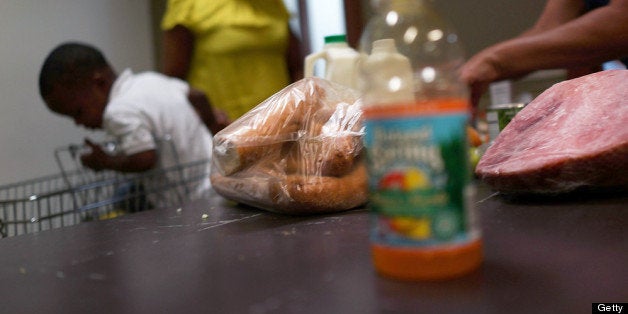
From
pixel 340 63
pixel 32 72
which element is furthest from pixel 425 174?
pixel 32 72

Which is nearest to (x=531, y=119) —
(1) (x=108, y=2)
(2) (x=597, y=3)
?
(2) (x=597, y=3)

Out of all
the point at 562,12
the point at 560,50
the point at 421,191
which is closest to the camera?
the point at 421,191

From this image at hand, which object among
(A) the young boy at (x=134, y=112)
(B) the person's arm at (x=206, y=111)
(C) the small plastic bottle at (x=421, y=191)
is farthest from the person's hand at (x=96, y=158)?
(C) the small plastic bottle at (x=421, y=191)

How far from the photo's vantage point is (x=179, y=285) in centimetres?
44

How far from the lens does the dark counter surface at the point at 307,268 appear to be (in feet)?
1.17

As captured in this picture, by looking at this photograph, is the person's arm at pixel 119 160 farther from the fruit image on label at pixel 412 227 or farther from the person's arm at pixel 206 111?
the fruit image on label at pixel 412 227

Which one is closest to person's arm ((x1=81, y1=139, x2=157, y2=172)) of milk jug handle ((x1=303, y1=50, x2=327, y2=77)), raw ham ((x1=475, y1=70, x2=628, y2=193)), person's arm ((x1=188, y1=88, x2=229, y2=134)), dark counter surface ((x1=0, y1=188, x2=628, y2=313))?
person's arm ((x1=188, y1=88, x2=229, y2=134))

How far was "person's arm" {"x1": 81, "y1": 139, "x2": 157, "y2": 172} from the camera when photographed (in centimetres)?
154

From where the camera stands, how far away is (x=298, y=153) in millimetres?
717

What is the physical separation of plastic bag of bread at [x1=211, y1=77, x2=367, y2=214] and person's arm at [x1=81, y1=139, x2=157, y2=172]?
0.83 metres

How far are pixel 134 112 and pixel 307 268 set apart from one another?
4.20ft

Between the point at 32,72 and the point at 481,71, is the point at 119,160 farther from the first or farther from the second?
the point at 32,72

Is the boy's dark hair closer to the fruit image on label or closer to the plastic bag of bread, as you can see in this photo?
Result: the plastic bag of bread

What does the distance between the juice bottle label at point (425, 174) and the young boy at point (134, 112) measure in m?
1.05
